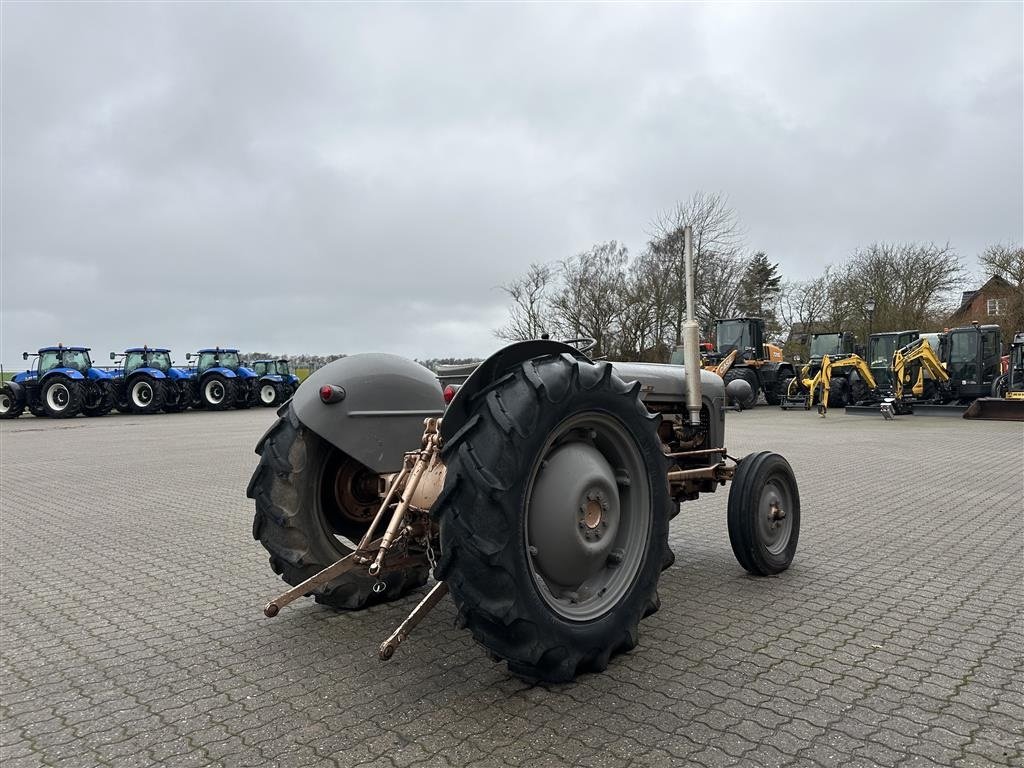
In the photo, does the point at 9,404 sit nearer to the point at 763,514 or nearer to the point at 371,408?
the point at 371,408

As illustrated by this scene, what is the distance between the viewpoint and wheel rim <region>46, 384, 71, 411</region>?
2256 centimetres

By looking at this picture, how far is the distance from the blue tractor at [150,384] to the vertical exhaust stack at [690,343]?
2460 cm

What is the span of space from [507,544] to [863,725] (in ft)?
4.84

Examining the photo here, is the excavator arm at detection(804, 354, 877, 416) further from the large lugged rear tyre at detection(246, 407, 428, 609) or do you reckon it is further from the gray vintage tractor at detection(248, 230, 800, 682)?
the large lugged rear tyre at detection(246, 407, 428, 609)

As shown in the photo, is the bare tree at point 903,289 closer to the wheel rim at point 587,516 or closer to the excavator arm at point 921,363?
the excavator arm at point 921,363

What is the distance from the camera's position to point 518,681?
2.81 m

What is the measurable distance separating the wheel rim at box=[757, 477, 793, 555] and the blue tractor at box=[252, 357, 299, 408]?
81.9ft

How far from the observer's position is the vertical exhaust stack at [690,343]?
12.5ft

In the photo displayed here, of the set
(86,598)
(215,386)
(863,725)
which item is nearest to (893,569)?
(863,725)

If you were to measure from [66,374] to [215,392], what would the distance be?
5.19 metres

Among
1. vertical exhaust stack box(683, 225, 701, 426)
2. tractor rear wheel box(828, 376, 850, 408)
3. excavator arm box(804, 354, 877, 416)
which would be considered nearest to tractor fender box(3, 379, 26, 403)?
vertical exhaust stack box(683, 225, 701, 426)

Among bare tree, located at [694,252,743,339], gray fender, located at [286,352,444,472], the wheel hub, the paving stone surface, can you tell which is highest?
bare tree, located at [694,252,743,339]

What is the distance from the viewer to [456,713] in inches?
100

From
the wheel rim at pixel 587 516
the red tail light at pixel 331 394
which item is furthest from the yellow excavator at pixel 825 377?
the red tail light at pixel 331 394
